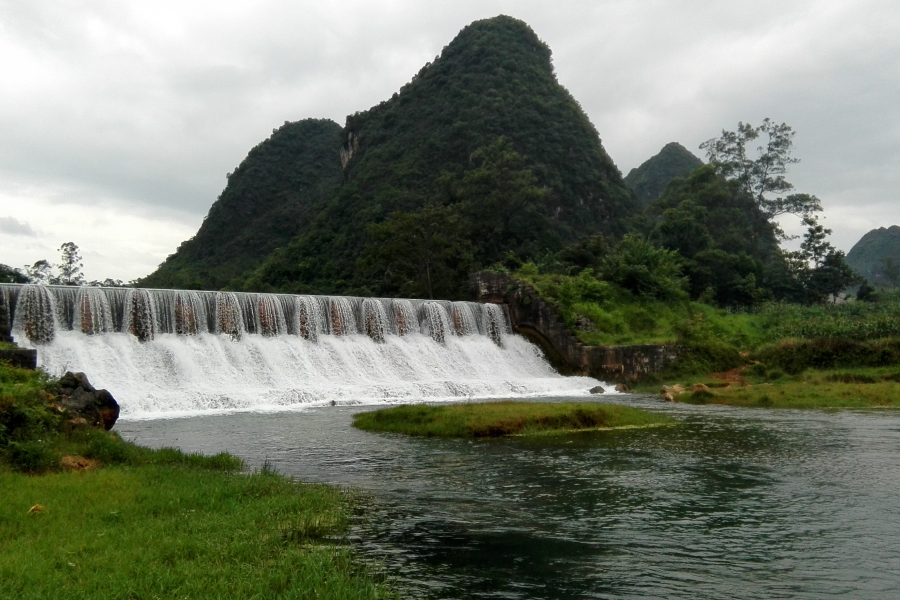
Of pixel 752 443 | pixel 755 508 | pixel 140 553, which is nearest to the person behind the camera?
pixel 140 553

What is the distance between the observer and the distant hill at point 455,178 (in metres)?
46.7

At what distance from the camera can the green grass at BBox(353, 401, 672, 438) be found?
1243cm

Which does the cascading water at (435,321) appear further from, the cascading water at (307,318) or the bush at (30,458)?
the bush at (30,458)

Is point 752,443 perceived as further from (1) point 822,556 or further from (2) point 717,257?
(2) point 717,257

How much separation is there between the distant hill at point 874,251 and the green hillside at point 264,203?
6563 cm

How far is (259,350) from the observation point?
21828 mm

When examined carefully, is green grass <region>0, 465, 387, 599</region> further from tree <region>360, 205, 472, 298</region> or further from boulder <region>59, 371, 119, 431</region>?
tree <region>360, 205, 472, 298</region>

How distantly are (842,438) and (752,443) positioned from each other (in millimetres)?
1687

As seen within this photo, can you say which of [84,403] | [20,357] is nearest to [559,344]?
[20,357]

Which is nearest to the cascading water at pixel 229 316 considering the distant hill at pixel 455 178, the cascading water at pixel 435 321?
the cascading water at pixel 435 321

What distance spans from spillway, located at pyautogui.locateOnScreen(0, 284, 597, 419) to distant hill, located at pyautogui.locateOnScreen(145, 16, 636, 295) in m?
13.1

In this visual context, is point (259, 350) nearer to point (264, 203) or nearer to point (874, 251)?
point (264, 203)

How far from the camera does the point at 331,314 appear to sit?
25.2 m

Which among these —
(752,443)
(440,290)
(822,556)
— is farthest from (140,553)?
(440,290)
